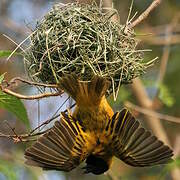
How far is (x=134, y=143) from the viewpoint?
283 cm

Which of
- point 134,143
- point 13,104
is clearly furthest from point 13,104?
point 134,143

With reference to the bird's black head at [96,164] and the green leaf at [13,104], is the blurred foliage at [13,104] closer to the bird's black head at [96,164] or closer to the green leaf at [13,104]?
the green leaf at [13,104]

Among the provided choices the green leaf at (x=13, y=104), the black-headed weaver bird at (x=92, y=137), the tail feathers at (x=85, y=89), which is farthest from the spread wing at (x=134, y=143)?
the green leaf at (x=13, y=104)

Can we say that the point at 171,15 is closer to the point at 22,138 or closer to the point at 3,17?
the point at 3,17

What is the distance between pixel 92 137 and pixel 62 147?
0.71 ft

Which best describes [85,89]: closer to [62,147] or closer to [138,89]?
[62,147]

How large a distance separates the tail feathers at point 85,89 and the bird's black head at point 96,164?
34 cm

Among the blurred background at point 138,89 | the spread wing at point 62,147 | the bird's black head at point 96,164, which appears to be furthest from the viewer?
the blurred background at point 138,89

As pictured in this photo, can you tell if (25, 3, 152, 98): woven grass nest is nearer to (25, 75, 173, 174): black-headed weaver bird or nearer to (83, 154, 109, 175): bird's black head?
(25, 75, 173, 174): black-headed weaver bird

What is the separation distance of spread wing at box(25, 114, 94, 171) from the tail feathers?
0.11 m

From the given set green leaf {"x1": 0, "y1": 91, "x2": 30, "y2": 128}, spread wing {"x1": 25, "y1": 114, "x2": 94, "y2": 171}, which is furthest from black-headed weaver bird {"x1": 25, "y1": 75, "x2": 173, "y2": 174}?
green leaf {"x1": 0, "y1": 91, "x2": 30, "y2": 128}

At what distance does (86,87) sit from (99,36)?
0.85 feet

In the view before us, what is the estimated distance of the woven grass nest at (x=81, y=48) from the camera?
2799 mm

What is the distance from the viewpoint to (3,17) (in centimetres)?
585
